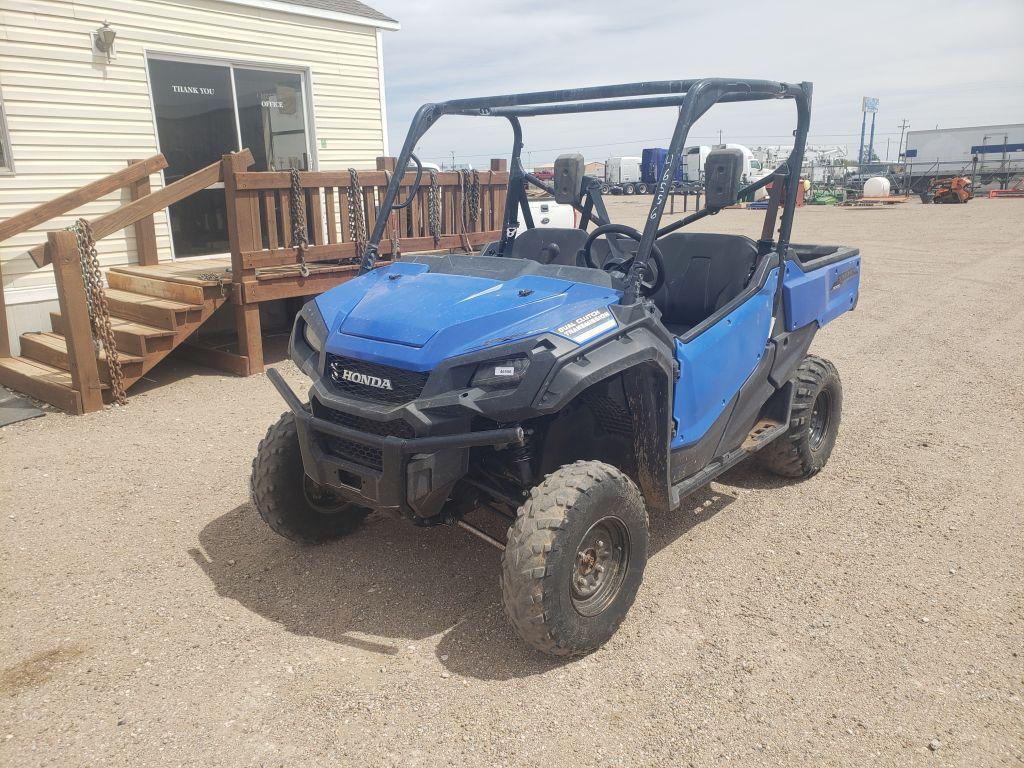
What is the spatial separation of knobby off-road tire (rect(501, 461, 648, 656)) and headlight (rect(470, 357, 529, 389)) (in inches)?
16.4

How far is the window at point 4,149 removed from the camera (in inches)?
298

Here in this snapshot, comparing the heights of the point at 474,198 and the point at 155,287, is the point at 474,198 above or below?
above

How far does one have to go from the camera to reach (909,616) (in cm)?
335

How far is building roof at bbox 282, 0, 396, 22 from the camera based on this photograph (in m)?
9.98

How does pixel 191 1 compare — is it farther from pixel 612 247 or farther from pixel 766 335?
pixel 766 335

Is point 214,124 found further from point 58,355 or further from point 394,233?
point 58,355

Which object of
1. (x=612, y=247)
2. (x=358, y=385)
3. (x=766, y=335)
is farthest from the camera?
(x=612, y=247)

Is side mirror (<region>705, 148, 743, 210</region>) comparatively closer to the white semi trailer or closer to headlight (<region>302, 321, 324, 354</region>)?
headlight (<region>302, 321, 324, 354</region>)

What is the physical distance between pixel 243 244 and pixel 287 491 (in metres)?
3.96

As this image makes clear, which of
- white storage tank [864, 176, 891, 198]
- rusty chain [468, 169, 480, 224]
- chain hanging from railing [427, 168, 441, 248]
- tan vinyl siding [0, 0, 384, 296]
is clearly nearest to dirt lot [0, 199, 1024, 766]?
tan vinyl siding [0, 0, 384, 296]

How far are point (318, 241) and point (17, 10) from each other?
139 inches

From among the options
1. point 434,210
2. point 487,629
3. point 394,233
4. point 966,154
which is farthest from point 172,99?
point 966,154

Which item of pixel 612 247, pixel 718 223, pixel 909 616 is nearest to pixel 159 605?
pixel 612 247

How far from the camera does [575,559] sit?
2.96 m
